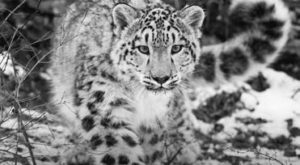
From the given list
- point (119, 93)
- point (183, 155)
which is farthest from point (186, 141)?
point (119, 93)

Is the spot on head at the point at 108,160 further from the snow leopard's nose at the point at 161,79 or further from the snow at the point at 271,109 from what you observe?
the snow at the point at 271,109

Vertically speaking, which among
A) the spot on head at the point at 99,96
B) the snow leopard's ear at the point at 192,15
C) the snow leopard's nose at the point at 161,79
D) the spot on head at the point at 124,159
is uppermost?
the snow leopard's ear at the point at 192,15

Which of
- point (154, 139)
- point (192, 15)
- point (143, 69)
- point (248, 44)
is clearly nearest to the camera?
point (143, 69)

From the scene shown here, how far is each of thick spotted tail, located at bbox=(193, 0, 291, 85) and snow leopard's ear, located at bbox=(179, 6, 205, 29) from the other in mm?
635

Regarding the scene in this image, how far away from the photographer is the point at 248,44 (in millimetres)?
6012

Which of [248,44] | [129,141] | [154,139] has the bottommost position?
[154,139]

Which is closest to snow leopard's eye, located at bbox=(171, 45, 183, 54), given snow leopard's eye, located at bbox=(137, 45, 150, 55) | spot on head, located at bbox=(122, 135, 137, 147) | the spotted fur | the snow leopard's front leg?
the spotted fur

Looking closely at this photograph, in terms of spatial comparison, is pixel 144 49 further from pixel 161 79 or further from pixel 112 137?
pixel 112 137

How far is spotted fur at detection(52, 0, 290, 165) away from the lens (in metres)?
4.96

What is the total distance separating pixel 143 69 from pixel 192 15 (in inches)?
30.1

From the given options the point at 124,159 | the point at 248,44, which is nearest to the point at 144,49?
the point at 124,159

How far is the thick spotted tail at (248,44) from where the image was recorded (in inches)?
228

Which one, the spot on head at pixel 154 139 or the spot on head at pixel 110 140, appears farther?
the spot on head at pixel 154 139

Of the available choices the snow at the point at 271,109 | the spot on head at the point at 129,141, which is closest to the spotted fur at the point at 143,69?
the spot on head at the point at 129,141
